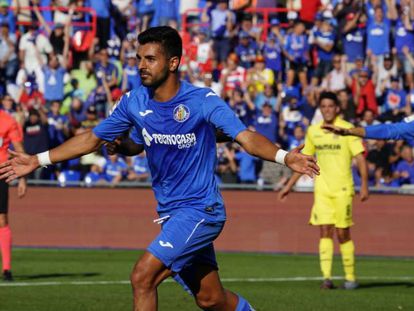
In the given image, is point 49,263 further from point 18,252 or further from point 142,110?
point 142,110

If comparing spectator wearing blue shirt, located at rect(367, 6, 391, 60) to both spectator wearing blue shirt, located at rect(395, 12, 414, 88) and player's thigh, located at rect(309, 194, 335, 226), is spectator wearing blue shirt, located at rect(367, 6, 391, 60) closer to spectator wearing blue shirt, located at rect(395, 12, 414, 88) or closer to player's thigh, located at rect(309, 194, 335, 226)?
spectator wearing blue shirt, located at rect(395, 12, 414, 88)

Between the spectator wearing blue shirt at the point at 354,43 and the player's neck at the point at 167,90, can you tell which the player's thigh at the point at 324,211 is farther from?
the spectator wearing blue shirt at the point at 354,43

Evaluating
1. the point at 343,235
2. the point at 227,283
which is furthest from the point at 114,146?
the point at 343,235

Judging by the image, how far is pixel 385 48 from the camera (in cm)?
2686

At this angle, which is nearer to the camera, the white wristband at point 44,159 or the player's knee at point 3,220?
the white wristband at point 44,159

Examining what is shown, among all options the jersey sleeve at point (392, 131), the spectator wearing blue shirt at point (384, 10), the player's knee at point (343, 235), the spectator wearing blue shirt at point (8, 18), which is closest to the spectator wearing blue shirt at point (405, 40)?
the spectator wearing blue shirt at point (384, 10)

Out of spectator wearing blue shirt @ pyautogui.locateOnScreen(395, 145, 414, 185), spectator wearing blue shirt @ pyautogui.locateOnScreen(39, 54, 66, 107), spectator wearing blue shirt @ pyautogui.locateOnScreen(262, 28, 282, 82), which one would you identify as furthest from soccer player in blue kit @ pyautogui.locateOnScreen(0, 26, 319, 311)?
spectator wearing blue shirt @ pyautogui.locateOnScreen(262, 28, 282, 82)

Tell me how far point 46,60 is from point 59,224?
6192 mm

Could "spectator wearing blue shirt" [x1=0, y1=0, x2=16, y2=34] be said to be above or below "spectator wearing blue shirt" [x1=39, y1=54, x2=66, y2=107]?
above

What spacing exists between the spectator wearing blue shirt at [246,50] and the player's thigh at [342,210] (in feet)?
39.0

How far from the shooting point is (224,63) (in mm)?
27109

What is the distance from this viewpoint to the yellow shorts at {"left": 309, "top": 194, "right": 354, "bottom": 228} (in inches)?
605

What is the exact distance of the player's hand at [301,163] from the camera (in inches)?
307

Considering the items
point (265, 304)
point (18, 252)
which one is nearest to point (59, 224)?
point (18, 252)
